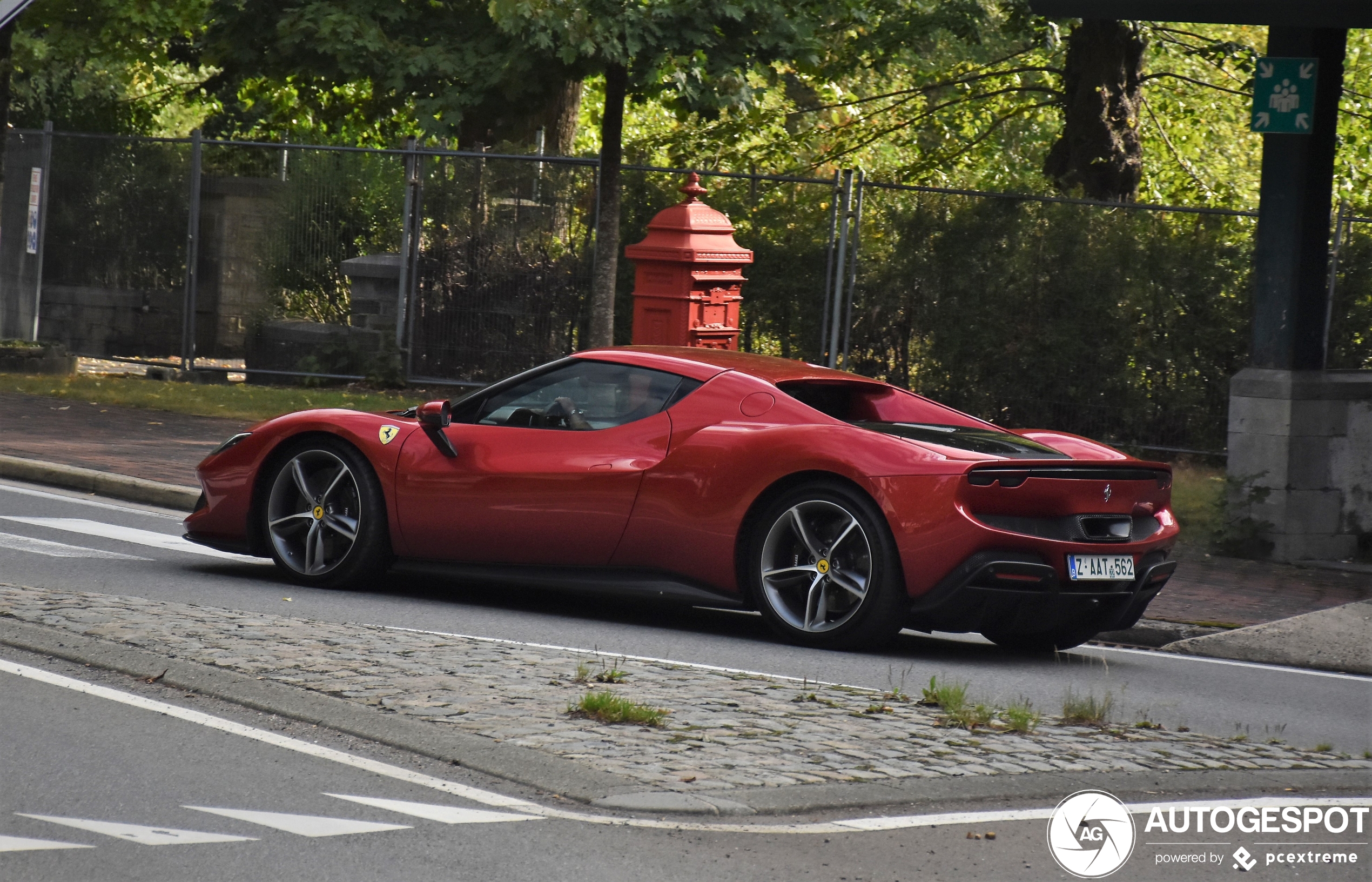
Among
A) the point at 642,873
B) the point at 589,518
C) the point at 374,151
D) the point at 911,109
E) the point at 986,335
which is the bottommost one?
the point at 642,873

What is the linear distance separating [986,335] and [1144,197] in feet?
38.4

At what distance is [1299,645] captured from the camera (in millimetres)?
9055

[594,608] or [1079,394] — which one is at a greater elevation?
[1079,394]

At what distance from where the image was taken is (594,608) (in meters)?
9.06

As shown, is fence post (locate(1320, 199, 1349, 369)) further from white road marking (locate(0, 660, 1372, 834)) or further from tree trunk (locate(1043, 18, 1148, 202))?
white road marking (locate(0, 660, 1372, 834))

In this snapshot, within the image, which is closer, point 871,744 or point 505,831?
point 505,831

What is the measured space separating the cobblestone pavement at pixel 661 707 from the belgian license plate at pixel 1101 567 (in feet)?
4.68

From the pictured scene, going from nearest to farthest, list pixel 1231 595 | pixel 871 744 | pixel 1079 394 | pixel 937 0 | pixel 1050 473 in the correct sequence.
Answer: pixel 871 744 → pixel 1050 473 → pixel 1231 595 → pixel 1079 394 → pixel 937 0

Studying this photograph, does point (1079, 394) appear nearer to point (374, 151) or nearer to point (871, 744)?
point (374, 151)

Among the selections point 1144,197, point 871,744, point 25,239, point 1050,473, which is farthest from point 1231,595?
point 1144,197

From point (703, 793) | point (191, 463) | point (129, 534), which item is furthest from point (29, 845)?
point (191, 463)

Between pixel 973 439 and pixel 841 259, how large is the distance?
9.43m

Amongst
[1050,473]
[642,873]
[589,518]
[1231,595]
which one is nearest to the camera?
[642,873]

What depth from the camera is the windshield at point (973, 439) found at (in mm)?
7902
